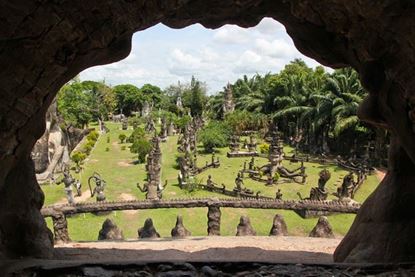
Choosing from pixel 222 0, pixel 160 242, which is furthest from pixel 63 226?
pixel 222 0

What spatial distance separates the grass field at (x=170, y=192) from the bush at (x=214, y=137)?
3.12 ft

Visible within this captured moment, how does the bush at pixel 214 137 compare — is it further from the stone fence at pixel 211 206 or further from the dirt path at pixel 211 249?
the dirt path at pixel 211 249

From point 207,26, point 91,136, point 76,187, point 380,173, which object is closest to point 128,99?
point 91,136

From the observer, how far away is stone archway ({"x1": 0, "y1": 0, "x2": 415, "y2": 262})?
16.4 ft

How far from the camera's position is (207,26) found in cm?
827

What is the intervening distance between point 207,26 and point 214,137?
34278mm

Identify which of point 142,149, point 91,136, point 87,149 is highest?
point 91,136

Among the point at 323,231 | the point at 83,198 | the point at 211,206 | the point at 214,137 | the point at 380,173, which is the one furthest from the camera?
the point at 214,137

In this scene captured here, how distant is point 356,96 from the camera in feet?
112

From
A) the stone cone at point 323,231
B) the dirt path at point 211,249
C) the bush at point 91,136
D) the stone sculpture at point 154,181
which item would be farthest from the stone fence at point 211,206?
the bush at point 91,136

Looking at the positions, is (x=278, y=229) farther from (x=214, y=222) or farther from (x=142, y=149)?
(x=142, y=149)

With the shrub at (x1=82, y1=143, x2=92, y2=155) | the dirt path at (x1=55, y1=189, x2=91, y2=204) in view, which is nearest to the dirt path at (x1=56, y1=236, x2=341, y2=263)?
the dirt path at (x1=55, y1=189, x2=91, y2=204)

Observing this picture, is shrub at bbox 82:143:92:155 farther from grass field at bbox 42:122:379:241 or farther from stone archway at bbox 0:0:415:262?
stone archway at bbox 0:0:415:262

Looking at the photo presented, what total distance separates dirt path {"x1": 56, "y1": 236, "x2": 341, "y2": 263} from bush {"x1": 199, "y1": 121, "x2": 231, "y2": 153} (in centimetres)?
3033
